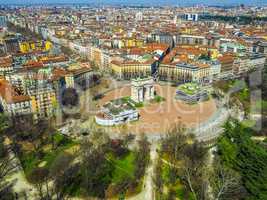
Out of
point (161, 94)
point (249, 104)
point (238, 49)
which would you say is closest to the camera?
point (249, 104)

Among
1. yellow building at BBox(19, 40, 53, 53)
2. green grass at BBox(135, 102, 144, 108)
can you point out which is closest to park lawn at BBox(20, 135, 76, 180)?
green grass at BBox(135, 102, 144, 108)

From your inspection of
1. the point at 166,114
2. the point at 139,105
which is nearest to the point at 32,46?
the point at 139,105

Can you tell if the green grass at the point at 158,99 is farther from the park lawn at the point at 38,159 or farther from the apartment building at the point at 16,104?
the apartment building at the point at 16,104

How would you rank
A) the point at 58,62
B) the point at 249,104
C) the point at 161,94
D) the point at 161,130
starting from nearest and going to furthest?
the point at 161,130, the point at 249,104, the point at 161,94, the point at 58,62

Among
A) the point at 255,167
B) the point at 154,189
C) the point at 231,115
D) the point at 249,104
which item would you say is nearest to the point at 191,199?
the point at 154,189

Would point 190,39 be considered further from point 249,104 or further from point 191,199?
point 191,199

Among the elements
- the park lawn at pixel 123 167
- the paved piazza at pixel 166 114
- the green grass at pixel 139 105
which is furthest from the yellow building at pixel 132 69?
the park lawn at pixel 123 167

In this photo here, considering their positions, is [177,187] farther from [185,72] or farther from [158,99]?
[185,72]

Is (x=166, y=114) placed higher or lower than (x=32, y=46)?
lower
